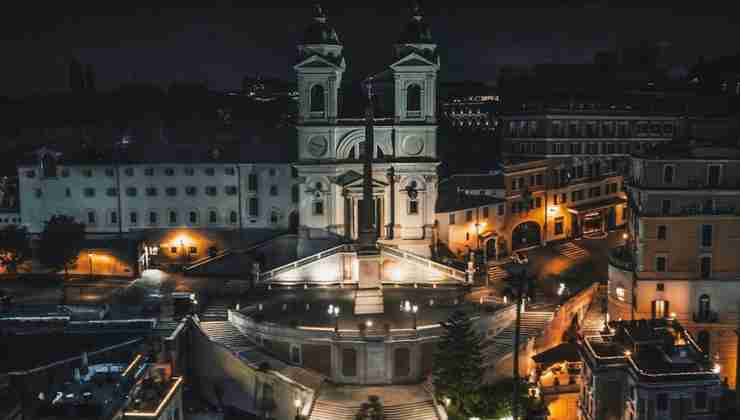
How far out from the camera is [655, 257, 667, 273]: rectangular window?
A: 48781mm

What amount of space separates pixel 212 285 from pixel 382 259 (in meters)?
12.1

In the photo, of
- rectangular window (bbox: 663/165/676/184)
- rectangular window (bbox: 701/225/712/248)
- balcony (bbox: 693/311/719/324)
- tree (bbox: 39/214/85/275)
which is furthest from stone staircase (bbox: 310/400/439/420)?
tree (bbox: 39/214/85/275)

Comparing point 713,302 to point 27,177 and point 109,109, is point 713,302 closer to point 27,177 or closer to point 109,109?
point 27,177

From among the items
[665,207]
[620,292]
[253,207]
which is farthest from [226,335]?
[665,207]

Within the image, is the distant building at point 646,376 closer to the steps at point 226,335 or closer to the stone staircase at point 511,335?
the stone staircase at point 511,335

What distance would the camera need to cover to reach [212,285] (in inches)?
2140

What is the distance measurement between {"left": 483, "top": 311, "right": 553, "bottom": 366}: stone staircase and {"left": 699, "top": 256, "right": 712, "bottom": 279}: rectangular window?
10378mm

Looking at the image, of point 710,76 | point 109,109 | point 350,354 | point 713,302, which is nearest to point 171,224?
point 350,354

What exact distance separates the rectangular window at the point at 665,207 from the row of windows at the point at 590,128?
84.5 feet

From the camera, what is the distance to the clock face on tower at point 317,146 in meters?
58.7

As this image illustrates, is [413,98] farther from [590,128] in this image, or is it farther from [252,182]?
[590,128]

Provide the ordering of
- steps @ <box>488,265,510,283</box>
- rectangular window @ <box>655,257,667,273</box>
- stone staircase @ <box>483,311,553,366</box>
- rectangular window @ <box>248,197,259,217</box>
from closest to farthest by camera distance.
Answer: stone staircase @ <box>483,311,553,366</box>, rectangular window @ <box>655,257,667,273</box>, steps @ <box>488,265,510,283</box>, rectangular window @ <box>248,197,259,217</box>

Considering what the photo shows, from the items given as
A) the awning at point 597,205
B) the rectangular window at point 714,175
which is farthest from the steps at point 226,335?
the awning at point 597,205

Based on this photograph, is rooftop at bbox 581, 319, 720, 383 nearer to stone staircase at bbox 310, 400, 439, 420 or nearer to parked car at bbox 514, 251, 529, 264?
stone staircase at bbox 310, 400, 439, 420
